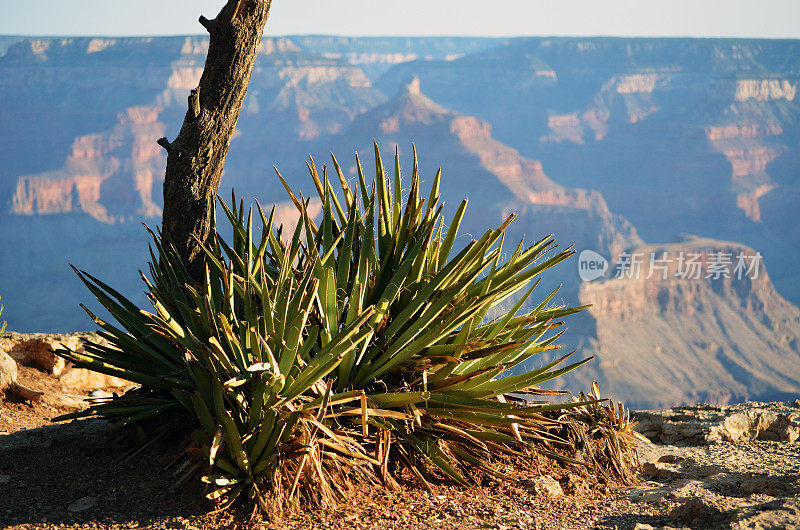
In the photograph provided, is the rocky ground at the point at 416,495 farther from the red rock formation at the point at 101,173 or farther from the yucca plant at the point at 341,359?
the red rock formation at the point at 101,173

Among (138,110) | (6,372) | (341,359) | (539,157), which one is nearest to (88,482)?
(341,359)

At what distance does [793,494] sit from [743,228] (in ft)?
457

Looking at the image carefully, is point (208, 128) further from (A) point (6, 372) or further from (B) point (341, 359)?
(A) point (6, 372)

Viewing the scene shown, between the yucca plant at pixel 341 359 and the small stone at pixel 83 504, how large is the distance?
0.36 metres

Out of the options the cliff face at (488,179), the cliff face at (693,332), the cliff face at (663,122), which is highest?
the cliff face at (663,122)

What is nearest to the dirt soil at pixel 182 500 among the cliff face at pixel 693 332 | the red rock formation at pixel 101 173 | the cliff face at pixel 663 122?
the cliff face at pixel 693 332

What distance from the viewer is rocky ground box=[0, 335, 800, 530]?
2.33 meters

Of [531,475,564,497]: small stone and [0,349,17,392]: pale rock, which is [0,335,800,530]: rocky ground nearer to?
[531,475,564,497]: small stone

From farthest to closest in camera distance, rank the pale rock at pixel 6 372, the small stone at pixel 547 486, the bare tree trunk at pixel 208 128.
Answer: the pale rock at pixel 6 372 < the bare tree trunk at pixel 208 128 < the small stone at pixel 547 486

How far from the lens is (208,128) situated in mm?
3283

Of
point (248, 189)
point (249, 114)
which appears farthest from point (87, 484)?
point (249, 114)

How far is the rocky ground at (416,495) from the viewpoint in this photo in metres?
2.33

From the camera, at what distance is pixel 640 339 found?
83938mm

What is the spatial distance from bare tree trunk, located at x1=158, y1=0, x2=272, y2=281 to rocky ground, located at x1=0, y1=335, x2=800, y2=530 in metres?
1.00
